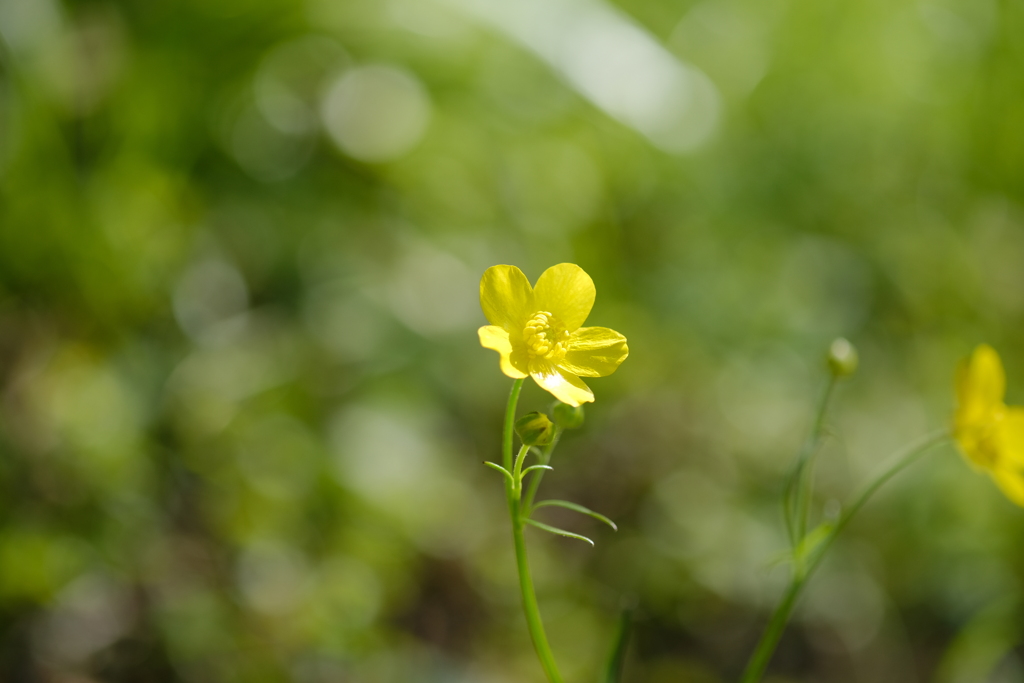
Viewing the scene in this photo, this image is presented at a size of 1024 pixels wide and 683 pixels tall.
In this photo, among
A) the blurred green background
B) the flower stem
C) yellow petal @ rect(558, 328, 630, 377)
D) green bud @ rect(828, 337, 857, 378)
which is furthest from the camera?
the blurred green background

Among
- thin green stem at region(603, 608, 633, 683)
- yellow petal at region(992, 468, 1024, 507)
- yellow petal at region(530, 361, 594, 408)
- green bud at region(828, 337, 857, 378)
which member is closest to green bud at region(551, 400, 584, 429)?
yellow petal at region(530, 361, 594, 408)

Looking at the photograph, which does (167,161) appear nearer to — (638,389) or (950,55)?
(638,389)

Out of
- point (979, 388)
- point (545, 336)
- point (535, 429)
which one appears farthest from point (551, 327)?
point (979, 388)

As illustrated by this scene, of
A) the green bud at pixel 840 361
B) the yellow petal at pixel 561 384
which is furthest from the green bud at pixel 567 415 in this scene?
the green bud at pixel 840 361

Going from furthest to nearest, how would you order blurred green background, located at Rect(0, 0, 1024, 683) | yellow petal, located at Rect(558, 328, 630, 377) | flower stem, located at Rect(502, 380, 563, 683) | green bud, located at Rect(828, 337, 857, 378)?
blurred green background, located at Rect(0, 0, 1024, 683) < green bud, located at Rect(828, 337, 857, 378) < yellow petal, located at Rect(558, 328, 630, 377) < flower stem, located at Rect(502, 380, 563, 683)

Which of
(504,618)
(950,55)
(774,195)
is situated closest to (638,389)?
(504,618)

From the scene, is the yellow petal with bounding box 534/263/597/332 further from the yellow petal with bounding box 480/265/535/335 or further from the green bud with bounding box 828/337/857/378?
the green bud with bounding box 828/337/857/378
